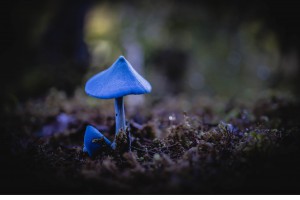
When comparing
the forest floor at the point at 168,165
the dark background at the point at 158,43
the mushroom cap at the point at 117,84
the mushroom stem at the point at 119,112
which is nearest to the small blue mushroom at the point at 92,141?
the forest floor at the point at 168,165

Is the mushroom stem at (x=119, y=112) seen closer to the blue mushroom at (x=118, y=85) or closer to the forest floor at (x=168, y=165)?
the blue mushroom at (x=118, y=85)

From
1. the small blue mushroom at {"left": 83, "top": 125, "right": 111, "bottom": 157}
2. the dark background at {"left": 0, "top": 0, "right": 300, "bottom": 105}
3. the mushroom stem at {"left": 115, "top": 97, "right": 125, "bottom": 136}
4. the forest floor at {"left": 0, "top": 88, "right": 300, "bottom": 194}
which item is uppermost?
the dark background at {"left": 0, "top": 0, "right": 300, "bottom": 105}

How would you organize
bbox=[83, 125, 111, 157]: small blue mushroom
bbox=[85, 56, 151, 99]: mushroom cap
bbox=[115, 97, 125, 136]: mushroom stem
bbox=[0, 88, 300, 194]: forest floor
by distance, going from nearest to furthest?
bbox=[0, 88, 300, 194]: forest floor
bbox=[85, 56, 151, 99]: mushroom cap
bbox=[83, 125, 111, 157]: small blue mushroom
bbox=[115, 97, 125, 136]: mushroom stem

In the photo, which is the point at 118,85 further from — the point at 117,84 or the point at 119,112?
the point at 119,112

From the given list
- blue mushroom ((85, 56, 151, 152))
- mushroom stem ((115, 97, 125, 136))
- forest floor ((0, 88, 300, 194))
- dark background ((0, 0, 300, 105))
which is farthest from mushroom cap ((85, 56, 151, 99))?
dark background ((0, 0, 300, 105))

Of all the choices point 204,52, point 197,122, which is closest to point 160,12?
Result: point 204,52

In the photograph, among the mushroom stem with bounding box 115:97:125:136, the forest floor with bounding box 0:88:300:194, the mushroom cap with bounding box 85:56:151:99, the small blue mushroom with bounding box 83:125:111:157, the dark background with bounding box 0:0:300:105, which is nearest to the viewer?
the forest floor with bounding box 0:88:300:194

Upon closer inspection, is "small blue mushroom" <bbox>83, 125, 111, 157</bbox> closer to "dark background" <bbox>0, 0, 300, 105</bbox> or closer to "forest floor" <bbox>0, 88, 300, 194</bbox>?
"forest floor" <bbox>0, 88, 300, 194</bbox>

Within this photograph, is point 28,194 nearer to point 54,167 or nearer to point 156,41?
point 54,167
